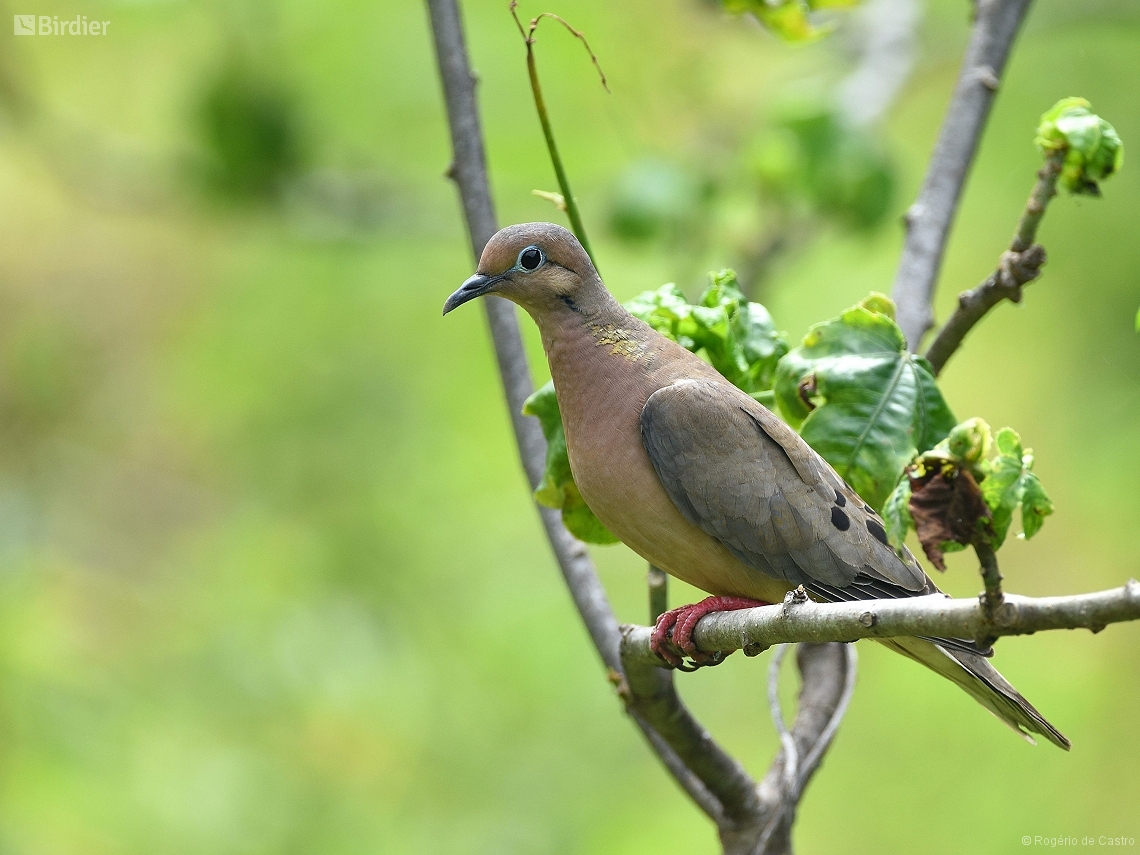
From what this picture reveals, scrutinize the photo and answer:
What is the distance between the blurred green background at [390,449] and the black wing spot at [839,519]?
2450mm

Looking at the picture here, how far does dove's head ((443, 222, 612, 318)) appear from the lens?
9.35ft

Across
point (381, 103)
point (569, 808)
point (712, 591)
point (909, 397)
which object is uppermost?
point (381, 103)

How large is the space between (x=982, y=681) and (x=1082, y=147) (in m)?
1.20

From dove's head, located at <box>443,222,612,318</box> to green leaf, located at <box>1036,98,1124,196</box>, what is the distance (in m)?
1.08

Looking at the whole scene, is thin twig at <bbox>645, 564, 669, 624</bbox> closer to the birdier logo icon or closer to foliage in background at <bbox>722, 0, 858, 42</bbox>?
foliage in background at <bbox>722, 0, 858, 42</bbox>

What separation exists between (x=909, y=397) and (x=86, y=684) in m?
4.22

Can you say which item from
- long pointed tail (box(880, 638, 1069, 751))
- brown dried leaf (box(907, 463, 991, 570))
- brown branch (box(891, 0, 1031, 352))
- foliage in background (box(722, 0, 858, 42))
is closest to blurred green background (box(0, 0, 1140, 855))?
brown branch (box(891, 0, 1031, 352))

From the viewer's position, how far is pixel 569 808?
222 inches

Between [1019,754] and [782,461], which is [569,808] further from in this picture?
[782,461]

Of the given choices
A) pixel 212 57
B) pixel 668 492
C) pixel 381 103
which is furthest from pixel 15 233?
pixel 668 492

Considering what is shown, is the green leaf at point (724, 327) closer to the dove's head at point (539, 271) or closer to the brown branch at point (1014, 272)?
the dove's head at point (539, 271)

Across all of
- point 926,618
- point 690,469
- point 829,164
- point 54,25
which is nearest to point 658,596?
point 690,469

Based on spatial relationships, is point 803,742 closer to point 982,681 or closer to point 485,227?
point 982,681

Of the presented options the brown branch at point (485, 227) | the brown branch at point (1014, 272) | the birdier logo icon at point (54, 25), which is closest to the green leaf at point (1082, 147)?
the brown branch at point (1014, 272)
